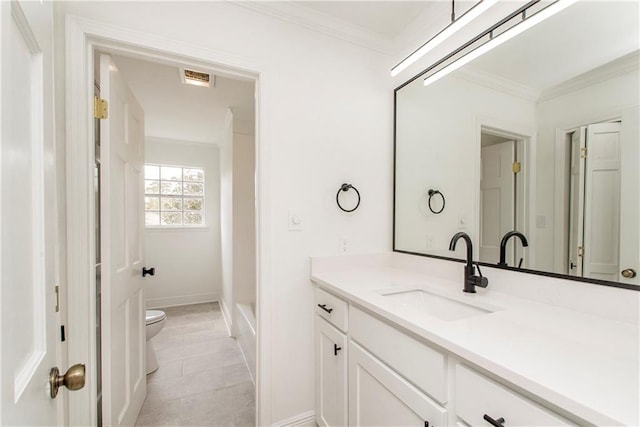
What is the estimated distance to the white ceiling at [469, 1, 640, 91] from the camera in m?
0.92

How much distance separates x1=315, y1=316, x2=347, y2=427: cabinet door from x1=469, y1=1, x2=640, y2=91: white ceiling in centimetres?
146

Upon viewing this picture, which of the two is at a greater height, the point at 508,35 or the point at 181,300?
the point at 508,35

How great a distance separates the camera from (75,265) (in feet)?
3.86

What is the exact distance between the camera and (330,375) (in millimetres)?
1440

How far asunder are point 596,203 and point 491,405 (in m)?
0.83

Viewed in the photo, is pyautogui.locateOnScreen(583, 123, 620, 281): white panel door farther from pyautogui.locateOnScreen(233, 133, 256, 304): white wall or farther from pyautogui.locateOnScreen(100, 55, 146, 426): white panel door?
pyautogui.locateOnScreen(233, 133, 256, 304): white wall

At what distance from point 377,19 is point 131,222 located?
6.42ft

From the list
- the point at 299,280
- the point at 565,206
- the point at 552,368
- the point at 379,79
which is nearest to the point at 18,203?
the point at 552,368

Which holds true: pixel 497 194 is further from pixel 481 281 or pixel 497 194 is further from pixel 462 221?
pixel 481 281

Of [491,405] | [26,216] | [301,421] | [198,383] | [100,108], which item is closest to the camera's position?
[26,216]

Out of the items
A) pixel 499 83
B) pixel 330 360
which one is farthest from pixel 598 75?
pixel 330 360

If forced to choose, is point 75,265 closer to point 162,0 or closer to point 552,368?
point 162,0

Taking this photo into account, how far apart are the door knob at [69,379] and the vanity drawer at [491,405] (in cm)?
92

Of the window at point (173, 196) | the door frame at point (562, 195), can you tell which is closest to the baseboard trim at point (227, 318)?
the window at point (173, 196)
